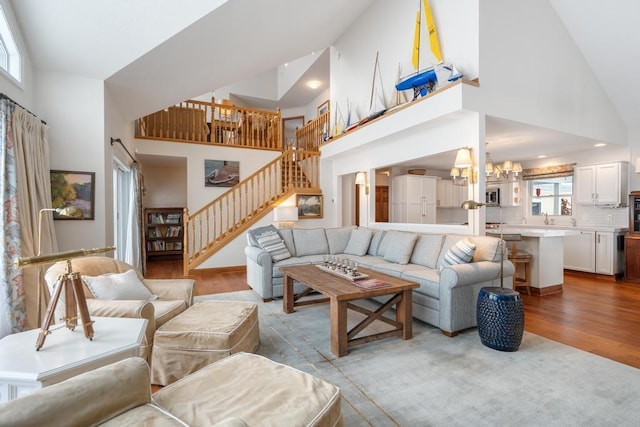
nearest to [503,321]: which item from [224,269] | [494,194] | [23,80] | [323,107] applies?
[23,80]

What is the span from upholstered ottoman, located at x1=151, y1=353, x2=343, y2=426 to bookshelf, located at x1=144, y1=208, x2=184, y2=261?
758cm

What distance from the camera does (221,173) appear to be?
7496 mm

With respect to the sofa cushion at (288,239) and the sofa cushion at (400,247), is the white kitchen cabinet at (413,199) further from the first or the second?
the sofa cushion at (288,239)

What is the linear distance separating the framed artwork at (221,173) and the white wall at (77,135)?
3757mm

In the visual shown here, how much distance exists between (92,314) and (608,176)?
26.2ft

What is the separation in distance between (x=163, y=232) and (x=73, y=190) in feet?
17.0

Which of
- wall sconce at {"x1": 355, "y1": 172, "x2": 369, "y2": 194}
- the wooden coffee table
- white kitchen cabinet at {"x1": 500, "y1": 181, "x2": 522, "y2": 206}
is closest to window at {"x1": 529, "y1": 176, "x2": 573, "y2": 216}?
white kitchen cabinet at {"x1": 500, "y1": 181, "x2": 522, "y2": 206}

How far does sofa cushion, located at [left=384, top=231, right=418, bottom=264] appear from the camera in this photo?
4211 millimetres

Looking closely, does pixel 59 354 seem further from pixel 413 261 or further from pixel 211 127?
pixel 211 127

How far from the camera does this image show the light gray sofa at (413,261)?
A: 3.04m

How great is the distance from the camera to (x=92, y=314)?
6.50 ft

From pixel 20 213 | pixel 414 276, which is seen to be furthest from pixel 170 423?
pixel 414 276

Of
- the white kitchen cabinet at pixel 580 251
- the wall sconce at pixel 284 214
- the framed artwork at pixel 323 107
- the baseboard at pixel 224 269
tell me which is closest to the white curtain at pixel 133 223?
the baseboard at pixel 224 269

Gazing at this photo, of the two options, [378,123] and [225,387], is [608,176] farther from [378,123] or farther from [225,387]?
[225,387]
